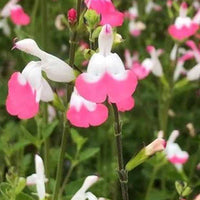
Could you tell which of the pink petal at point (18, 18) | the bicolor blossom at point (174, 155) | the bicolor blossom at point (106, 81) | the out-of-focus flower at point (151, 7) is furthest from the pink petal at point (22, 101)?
the out-of-focus flower at point (151, 7)

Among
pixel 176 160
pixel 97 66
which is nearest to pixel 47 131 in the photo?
pixel 176 160

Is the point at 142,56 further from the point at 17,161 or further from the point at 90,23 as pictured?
the point at 90,23

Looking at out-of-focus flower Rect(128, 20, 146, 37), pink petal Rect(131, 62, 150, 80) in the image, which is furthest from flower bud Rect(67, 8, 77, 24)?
out-of-focus flower Rect(128, 20, 146, 37)

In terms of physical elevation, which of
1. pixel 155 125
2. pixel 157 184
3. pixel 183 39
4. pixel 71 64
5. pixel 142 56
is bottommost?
pixel 157 184

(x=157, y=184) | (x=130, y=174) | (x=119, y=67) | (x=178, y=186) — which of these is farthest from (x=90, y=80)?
(x=157, y=184)

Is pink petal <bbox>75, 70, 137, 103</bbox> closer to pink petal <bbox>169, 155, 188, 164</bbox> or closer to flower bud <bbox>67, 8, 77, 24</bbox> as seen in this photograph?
flower bud <bbox>67, 8, 77, 24</bbox>

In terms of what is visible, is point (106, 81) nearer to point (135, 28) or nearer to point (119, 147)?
point (119, 147)
